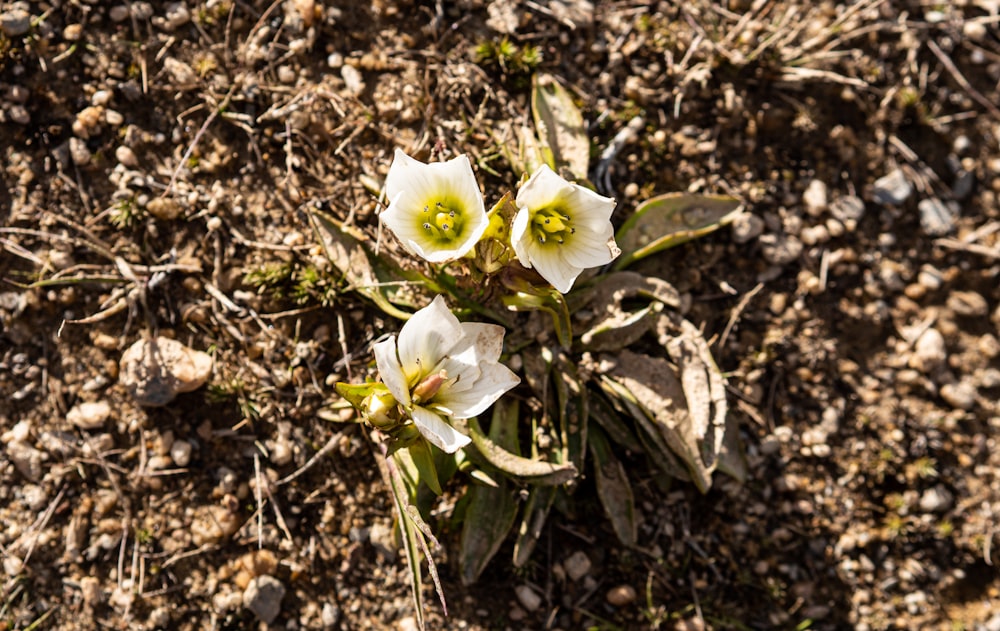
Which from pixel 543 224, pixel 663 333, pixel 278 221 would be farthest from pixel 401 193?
pixel 663 333

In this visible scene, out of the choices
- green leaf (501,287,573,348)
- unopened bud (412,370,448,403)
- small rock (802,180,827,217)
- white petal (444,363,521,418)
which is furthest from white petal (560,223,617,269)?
small rock (802,180,827,217)

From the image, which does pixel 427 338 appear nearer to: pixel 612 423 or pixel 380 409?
pixel 380 409

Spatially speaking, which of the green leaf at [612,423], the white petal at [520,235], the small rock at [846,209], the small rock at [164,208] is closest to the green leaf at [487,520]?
the green leaf at [612,423]

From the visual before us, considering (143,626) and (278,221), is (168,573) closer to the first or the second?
(143,626)

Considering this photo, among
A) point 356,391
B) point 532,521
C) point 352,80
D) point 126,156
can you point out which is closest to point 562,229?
point 356,391

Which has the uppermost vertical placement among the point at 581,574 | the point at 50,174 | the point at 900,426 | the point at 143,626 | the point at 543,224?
the point at 543,224

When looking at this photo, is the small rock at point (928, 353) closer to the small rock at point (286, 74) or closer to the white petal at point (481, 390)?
the white petal at point (481, 390)
